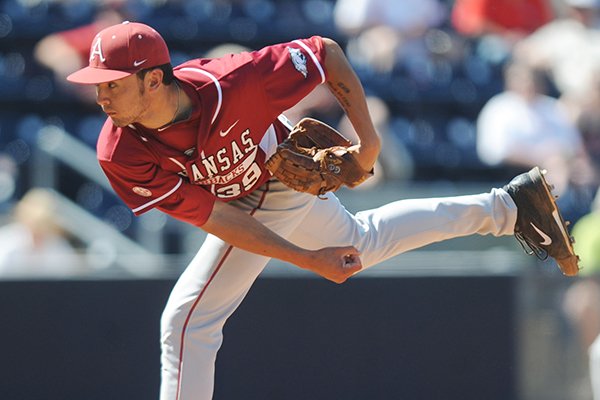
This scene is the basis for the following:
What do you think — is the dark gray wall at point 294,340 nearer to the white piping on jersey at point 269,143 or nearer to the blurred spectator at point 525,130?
the white piping on jersey at point 269,143

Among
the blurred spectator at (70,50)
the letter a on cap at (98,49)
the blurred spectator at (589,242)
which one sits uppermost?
the blurred spectator at (70,50)

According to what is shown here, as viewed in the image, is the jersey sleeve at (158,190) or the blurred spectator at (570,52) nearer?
the jersey sleeve at (158,190)

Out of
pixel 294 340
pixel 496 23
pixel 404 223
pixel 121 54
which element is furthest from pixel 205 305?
pixel 496 23

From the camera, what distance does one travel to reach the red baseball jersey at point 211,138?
387cm

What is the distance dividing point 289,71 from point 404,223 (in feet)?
2.48

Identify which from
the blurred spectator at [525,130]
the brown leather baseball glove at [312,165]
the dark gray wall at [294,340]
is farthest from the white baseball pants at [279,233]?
the blurred spectator at [525,130]

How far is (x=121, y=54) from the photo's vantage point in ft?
12.1

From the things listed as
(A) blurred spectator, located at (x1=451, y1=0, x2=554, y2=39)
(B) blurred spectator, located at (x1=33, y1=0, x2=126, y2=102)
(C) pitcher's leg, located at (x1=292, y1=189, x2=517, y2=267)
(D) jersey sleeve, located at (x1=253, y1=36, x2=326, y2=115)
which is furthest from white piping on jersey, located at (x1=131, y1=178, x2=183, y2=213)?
(A) blurred spectator, located at (x1=451, y1=0, x2=554, y2=39)

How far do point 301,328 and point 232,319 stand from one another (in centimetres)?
34

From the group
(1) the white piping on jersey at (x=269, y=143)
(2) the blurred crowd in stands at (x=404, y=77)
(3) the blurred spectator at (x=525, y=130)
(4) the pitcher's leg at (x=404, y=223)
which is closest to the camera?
(1) the white piping on jersey at (x=269, y=143)

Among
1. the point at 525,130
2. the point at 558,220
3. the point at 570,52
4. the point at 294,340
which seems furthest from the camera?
the point at 570,52

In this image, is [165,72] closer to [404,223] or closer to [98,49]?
[98,49]

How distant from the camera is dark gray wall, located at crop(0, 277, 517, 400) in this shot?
539cm

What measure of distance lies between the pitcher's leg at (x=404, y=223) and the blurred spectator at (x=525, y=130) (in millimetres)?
2990
